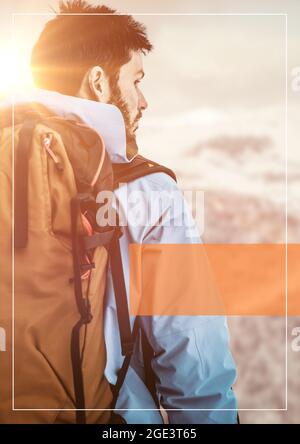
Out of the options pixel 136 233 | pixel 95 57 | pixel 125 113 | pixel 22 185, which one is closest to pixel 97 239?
pixel 136 233

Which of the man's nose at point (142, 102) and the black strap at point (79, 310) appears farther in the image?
the man's nose at point (142, 102)

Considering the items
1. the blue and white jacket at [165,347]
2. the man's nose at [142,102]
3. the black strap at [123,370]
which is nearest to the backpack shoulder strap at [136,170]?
the blue and white jacket at [165,347]

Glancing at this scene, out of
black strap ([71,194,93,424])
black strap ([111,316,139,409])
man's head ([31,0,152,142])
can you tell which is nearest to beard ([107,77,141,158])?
man's head ([31,0,152,142])

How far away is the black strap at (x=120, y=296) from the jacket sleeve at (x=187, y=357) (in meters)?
0.04

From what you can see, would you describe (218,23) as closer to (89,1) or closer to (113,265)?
(89,1)

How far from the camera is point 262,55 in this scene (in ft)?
4.48

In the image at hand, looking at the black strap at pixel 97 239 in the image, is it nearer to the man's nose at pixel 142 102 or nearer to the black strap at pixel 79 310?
the black strap at pixel 79 310

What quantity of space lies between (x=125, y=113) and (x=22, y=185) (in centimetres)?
30

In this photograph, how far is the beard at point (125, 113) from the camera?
4.43ft

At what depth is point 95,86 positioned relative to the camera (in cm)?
134

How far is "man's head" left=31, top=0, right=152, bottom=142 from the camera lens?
4.39ft

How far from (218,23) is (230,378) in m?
0.85

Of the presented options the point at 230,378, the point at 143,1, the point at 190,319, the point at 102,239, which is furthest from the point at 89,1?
the point at 230,378

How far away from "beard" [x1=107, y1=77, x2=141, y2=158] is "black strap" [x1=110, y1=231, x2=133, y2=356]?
210 mm
